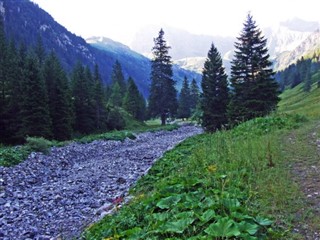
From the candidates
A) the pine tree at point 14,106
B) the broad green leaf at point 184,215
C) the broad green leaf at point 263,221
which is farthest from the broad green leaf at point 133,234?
the pine tree at point 14,106

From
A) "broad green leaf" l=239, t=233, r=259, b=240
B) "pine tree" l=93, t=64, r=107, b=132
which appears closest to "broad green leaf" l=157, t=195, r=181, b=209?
"broad green leaf" l=239, t=233, r=259, b=240

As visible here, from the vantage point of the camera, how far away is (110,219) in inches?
318

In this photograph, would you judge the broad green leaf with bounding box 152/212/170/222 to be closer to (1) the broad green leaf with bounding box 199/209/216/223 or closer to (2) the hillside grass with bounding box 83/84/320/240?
(2) the hillside grass with bounding box 83/84/320/240

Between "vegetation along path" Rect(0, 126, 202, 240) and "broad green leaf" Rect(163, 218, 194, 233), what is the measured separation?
3.76 meters

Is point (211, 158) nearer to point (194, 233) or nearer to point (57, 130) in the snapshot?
point (194, 233)

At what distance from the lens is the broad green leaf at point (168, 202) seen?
22.4 feet

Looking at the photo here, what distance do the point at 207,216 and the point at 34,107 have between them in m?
35.9

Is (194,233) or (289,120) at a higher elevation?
(289,120)

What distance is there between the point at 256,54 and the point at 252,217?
31.2 metres

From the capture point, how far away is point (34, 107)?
38406 mm

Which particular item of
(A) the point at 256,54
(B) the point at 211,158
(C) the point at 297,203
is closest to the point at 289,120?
(B) the point at 211,158

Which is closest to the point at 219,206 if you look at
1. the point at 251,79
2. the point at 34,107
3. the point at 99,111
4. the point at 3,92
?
the point at 251,79

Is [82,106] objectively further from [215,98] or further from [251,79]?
[251,79]

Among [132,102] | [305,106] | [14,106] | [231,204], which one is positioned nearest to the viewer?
[231,204]
